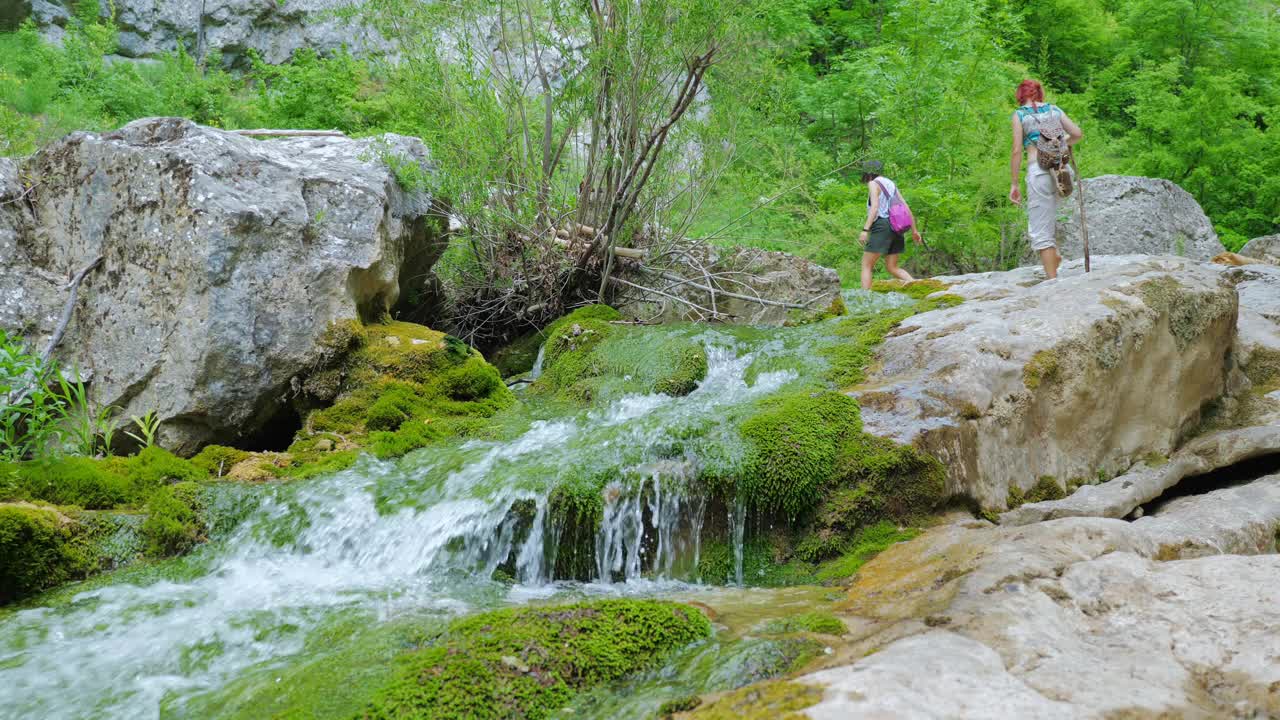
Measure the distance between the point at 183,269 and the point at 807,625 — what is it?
553 cm

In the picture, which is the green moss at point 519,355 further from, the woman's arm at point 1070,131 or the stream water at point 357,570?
the woman's arm at point 1070,131

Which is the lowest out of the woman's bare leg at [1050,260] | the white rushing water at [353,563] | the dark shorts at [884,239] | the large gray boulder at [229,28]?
the white rushing water at [353,563]

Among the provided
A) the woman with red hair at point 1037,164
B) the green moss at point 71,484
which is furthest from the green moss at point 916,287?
the green moss at point 71,484

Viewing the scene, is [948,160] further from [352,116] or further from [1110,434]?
[352,116]

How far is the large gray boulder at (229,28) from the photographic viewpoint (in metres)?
18.8

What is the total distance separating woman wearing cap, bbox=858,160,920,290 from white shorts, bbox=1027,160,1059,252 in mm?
2134

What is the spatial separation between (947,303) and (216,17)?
1907 centimetres

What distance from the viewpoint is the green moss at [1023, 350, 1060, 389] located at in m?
5.20

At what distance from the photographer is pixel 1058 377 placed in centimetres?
530

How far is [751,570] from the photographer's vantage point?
4.50 metres

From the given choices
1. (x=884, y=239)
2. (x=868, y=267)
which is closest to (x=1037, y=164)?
(x=884, y=239)

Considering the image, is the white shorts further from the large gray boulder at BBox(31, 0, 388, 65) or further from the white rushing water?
the large gray boulder at BBox(31, 0, 388, 65)

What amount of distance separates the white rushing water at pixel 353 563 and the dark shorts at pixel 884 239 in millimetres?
4542

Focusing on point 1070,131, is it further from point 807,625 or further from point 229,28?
point 229,28
